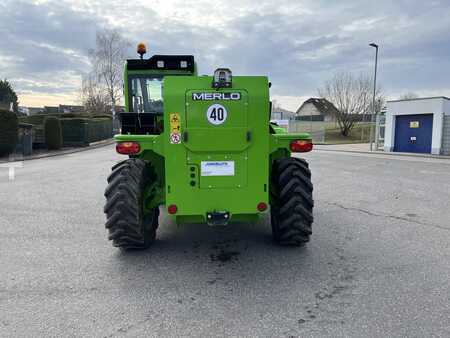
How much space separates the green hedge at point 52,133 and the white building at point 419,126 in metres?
21.0

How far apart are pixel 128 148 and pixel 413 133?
21.8 metres

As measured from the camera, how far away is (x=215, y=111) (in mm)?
3770

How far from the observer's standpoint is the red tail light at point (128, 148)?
390cm

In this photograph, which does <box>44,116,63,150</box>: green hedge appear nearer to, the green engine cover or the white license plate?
the green engine cover

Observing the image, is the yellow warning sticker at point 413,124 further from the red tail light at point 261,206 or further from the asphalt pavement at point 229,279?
the red tail light at point 261,206

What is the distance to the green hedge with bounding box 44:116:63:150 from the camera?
810 inches

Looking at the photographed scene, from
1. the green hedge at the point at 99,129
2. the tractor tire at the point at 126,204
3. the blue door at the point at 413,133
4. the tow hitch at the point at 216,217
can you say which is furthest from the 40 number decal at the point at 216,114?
the green hedge at the point at 99,129

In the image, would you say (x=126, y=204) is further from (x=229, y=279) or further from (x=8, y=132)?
(x=8, y=132)

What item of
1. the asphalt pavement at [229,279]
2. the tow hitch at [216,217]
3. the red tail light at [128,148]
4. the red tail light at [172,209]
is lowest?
the asphalt pavement at [229,279]

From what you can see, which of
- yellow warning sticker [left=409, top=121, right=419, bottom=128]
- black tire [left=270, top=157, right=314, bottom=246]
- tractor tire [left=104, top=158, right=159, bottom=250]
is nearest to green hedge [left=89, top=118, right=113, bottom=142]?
yellow warning sticker [left=409, top=121, right=419, bottom=128]

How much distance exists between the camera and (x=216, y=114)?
3777 millimetres

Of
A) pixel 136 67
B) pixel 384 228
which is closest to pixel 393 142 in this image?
pixel 384 228

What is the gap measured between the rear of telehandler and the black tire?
0.01 metres

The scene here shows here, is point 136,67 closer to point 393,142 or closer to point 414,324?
point 414,324
